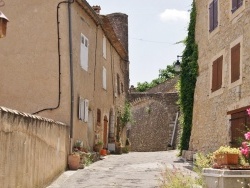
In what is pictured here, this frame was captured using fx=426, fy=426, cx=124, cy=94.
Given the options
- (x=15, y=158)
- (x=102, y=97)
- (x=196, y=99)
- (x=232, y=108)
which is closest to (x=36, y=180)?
(x=15, y=158)

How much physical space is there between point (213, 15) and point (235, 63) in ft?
10.5

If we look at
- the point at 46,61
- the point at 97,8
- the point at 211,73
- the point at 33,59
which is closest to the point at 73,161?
the point at 46,61

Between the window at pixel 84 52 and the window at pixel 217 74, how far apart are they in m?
5.00

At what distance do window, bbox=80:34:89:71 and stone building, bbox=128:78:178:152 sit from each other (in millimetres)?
16274

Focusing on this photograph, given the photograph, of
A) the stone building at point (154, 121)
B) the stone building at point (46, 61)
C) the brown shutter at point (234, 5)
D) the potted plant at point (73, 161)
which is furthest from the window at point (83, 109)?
the stone building at point (154, 121)

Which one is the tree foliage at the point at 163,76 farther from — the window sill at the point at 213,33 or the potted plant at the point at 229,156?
the potted plant at the point at 229,156

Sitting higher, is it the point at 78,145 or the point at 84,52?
the point at 84,52

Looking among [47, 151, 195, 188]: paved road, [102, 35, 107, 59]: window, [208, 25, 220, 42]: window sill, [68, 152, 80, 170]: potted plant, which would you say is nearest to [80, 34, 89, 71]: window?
[102, 35, 107, 59]: window

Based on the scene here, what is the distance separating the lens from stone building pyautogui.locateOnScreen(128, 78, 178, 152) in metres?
32.8

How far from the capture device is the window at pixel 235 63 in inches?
488

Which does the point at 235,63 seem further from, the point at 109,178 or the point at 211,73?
the point at 109,178

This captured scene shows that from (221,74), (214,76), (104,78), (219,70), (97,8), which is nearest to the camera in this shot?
(221,74)

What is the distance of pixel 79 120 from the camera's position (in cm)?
1569

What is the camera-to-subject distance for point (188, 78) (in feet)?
59.3
